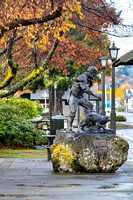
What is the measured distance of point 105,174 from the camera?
35.8ft

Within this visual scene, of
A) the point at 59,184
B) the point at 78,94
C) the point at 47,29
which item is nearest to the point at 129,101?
the point at 47,29

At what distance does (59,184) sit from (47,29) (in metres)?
11.9

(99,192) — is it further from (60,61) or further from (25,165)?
(60,61)

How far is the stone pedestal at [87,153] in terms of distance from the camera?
36.1ft

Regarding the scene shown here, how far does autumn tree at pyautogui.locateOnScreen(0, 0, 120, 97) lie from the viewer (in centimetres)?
1220

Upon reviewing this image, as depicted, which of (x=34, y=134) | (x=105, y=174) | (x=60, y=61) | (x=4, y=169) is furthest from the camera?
(x=60, y=61)

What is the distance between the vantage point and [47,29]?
19953 mm

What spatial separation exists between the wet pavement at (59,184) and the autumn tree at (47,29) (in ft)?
12.2

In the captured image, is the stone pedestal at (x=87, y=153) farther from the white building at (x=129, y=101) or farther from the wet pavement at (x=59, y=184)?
the white building at (x=129, y=101)

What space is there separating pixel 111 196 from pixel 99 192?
1.32 ft

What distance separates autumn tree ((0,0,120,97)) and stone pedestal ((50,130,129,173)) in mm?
3260

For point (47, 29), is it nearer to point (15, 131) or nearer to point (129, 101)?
point (15, 131)

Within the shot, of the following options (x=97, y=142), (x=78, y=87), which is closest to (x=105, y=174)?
(x=97, y=142)

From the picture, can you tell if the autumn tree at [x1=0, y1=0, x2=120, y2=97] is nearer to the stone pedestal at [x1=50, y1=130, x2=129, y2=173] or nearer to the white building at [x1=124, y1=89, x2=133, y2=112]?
the stone pedestal at [x1=50, y1=130, x2=129, y2=173]
